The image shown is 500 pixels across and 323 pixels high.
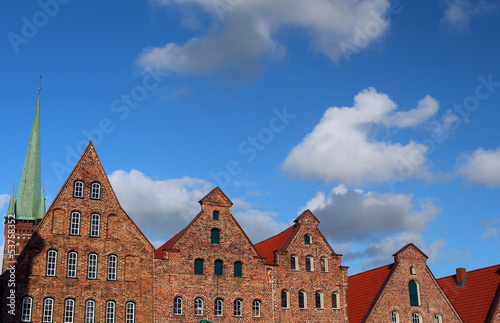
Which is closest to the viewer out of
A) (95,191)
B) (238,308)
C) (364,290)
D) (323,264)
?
(95,191)

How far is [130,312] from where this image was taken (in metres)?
38.9

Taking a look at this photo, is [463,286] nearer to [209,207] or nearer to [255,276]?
[255,276]

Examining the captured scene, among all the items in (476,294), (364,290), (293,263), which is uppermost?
(293,263)

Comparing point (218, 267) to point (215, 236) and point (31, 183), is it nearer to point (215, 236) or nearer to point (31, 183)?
point (215, 236)

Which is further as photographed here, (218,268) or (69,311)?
(218,268)

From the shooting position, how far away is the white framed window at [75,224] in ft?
128

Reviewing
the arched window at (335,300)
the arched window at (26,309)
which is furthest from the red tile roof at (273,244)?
the arched window at (26,309)

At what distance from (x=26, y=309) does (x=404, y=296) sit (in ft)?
98.9

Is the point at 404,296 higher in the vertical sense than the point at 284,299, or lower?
higher

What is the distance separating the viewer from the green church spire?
71.7 metres

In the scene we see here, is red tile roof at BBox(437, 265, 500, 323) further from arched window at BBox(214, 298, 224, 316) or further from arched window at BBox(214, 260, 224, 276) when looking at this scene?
arched window at BBox(214, 260, 224, 276)

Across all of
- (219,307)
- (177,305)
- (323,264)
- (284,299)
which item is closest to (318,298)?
(323,264)

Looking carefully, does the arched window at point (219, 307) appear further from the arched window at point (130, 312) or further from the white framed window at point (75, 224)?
the white framed window at point (75, 224)

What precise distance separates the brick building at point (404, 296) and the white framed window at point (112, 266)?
67.7 ft
